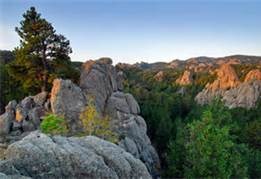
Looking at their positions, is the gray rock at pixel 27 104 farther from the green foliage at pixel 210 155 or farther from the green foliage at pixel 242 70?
the green foliage at pixel 242 70

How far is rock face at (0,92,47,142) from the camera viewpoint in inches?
1300

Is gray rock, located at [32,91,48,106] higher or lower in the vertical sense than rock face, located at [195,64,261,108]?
higher

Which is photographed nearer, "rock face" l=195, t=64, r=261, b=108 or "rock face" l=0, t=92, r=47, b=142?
"rock face" l=0, t=92, r=47, b=142

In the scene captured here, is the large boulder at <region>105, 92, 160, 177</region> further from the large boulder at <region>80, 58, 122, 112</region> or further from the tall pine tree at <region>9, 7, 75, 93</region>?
the tall pine tree at <region>9, 7, 75, 93</region>

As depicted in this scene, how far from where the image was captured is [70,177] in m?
13.2

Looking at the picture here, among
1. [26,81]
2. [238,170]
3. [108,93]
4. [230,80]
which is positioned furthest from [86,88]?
[230,80]

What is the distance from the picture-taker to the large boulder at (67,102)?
3428 cm

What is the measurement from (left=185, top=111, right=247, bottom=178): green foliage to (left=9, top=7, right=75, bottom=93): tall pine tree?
1400 centimetres

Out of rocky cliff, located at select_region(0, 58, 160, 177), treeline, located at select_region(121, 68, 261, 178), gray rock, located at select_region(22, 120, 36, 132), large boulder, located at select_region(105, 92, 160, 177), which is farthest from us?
large boulder, located at select_region(105, 92, 160, 177)

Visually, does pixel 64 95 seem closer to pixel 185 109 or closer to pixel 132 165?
pixel 132 165

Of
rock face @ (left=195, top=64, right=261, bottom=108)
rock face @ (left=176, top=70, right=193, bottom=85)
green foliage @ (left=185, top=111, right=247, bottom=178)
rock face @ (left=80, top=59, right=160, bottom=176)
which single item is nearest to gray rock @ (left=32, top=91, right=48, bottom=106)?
rock face @ (left=80, top=59, right=160, bottom=176)

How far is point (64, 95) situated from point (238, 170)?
51.6ft

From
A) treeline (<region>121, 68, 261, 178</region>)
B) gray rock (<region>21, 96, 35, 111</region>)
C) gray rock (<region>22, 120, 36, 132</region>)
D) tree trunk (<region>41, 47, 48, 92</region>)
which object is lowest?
treeline (<region>121, 68, 261, 178</region>)

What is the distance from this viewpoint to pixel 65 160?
43.5 feet
